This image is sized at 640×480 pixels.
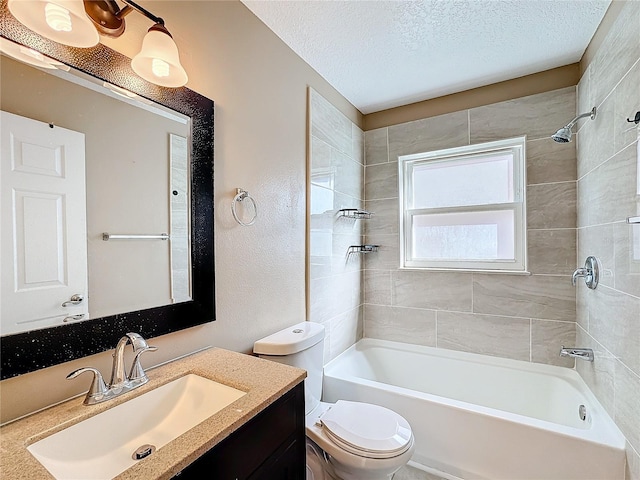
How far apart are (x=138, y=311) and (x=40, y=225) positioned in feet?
1.30

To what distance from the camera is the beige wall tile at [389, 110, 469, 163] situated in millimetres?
2363

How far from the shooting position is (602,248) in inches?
62.6

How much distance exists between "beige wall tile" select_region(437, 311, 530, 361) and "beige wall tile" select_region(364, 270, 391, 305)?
1.49ft

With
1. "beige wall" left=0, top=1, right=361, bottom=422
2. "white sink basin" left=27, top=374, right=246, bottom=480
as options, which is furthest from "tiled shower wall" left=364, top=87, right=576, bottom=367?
"white sink basin" left=27, top=374, right=246, bottom=480

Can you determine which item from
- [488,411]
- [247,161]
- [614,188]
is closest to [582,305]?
[614,188]

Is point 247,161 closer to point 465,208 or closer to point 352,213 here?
point 352,213

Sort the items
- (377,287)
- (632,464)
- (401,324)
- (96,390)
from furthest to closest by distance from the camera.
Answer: (377,287)
(401,324)
(632,464)
(96,390)

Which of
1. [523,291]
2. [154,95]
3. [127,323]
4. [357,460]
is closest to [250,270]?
[127,323]

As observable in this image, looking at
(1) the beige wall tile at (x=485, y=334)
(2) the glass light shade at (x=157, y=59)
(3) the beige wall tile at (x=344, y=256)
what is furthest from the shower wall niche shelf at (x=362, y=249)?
(2) the glass light shade at (x=157, y=59)

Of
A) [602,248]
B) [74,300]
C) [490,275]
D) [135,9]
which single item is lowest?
[490,275]

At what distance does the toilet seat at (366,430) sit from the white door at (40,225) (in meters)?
1.16

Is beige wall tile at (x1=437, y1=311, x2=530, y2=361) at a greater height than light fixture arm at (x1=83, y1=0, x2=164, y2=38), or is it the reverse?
light fixture arm at (x1=83, y1=0, x2=164, y2=38)

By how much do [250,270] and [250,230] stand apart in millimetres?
203

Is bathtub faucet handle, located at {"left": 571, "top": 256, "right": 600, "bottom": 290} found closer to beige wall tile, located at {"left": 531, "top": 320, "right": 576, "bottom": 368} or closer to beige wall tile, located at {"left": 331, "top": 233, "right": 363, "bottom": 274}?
beige wall tile, located at {"left": 531, "top": 320, "right": 576, "bottom": 368}
